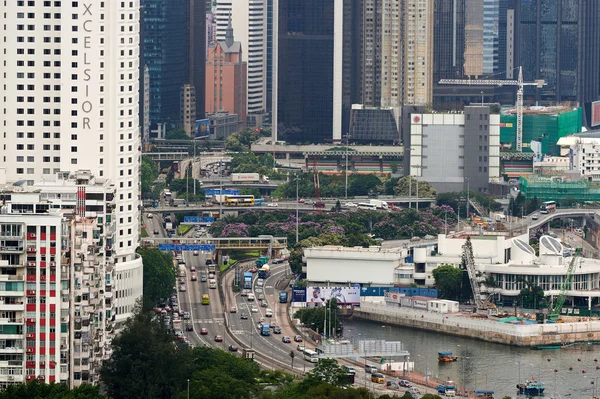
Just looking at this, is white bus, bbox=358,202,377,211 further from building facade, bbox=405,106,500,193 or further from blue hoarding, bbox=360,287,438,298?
blue hoarding, bbox=360,287,438,298

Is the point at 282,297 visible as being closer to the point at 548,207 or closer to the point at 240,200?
the point at 240,200

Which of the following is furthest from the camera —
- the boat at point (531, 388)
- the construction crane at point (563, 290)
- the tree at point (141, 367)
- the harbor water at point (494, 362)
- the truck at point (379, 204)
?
the truck at point (379, 204)

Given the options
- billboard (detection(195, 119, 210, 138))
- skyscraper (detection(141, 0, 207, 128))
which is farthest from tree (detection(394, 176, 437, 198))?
billboard (detection(195, 119, 210, 138))

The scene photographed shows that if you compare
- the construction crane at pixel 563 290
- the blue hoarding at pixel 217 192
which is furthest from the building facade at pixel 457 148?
the construction crane at pixel 563 290

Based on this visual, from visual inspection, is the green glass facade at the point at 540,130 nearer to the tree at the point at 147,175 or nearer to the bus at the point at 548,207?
the bus at the point at 548,207

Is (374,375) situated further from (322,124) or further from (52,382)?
(322,124)

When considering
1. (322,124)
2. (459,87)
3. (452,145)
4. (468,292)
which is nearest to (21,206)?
(468,292)

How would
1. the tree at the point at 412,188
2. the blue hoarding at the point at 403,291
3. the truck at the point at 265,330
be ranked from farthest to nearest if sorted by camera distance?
the tree at the point at 412,188 < the blue hoarding at the point at 403,291 < the truck at the point at 265,330
